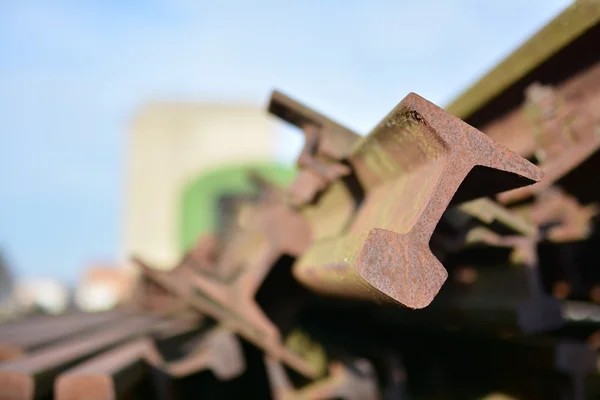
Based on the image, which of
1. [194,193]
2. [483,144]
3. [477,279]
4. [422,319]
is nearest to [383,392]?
[422,319]

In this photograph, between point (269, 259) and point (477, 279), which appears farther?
point (477, 279)

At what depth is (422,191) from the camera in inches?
48.1

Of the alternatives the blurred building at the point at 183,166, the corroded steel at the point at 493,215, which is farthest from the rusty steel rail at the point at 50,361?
the blurred building at the point at 183,166

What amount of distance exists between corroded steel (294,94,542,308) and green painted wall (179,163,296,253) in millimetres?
13277

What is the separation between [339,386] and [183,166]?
13269 mm

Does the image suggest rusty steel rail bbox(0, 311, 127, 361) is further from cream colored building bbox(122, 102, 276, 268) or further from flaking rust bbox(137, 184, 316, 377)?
cream colored building bbox(122, 102, 276, 268)

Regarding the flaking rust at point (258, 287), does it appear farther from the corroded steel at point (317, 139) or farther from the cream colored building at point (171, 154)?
the cream colored building at point (171, 154)

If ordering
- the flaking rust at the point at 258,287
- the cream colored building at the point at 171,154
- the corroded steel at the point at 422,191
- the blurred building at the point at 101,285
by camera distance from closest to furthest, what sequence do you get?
1. the corroded steel at the point at 422,191
2. the flaking rust at the point at 258,287
3. the cream colored building at the point at 171,154
4. the blurred building at the point at 101,285

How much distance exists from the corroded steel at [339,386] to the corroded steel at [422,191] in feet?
4.03

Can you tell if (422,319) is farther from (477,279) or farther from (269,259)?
(269,259)

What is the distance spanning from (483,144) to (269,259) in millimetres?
1354

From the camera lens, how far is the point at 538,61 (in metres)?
2.10

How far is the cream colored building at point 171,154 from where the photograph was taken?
596 inches

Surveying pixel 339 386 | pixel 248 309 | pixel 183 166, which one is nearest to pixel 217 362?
pixel 248 309
